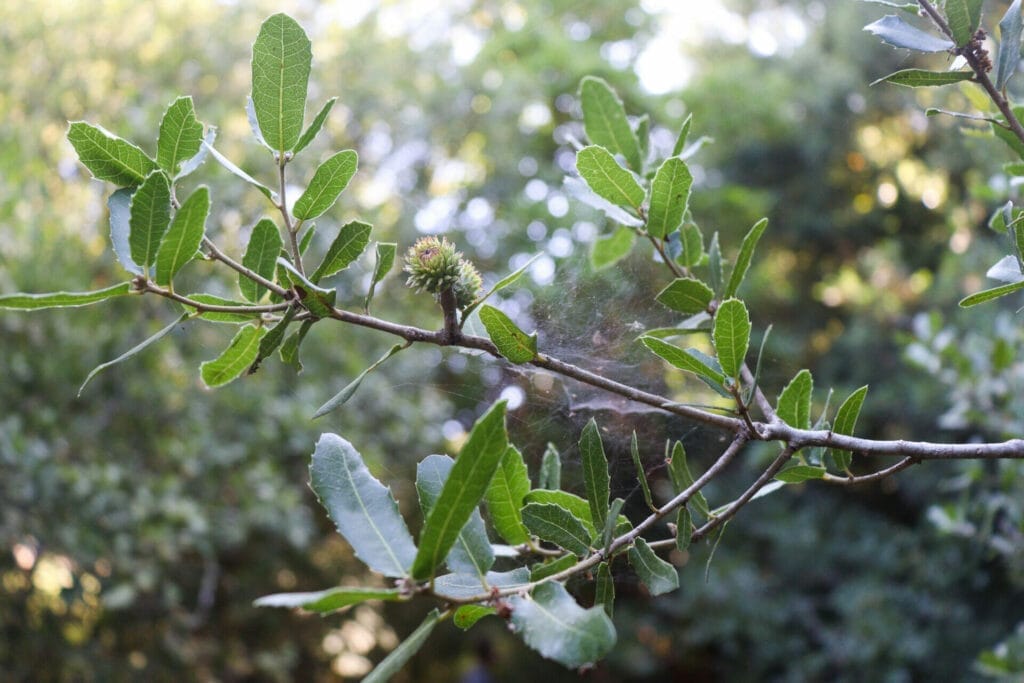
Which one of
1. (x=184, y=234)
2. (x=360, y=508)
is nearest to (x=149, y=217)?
(x=184, y=234)

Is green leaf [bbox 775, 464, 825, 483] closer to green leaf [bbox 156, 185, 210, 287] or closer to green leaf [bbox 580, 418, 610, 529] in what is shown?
green leaf [bbox 580, 418, 610, 529]

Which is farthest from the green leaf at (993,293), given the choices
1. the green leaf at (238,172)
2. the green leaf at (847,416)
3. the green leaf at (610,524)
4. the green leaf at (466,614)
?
the green leaf at (238,172)

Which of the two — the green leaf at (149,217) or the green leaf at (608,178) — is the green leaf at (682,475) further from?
the green leaf at (149,217)

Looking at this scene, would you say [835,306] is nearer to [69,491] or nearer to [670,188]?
[69,491]

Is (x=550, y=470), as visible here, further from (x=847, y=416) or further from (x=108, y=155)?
(x=108, y=155)

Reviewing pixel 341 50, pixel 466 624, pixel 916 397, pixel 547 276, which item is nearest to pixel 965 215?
pixel 916 397
